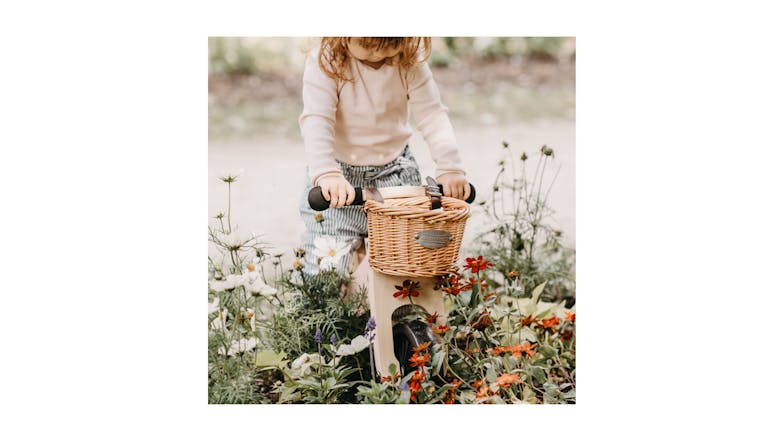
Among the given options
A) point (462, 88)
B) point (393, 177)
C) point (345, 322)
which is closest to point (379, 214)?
point (393, 177)

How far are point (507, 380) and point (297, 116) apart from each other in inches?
45.0

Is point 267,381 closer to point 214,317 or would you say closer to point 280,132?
point 214,317

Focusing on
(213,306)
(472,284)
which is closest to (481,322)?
(472,284)

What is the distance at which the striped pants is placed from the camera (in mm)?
2549

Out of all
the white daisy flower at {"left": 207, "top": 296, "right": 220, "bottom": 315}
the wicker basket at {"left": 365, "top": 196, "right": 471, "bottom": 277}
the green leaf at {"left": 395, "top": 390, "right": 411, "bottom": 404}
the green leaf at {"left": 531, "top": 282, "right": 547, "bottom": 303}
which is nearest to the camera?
the wicker basket at {"left": 365, "top": 196, "right": 471, "bottom": 277}

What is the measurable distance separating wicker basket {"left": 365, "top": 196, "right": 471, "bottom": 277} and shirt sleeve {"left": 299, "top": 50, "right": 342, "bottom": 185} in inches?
9.4

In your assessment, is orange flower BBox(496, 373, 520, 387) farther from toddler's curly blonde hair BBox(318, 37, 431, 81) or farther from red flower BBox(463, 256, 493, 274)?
toddler's curly blonde hair BBox(318, 37, 431, 81)

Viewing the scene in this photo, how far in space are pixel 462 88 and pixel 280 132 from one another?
656mm

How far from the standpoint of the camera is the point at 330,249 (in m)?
2.56

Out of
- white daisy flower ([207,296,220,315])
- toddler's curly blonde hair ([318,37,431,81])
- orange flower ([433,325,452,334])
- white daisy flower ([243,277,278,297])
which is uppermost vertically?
toddler's curly blonde hair ([318,37,431,81])

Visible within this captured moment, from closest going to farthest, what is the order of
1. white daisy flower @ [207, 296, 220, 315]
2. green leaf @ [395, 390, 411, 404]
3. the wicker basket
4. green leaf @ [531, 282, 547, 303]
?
the wicker basket < green leaf @ [395, 390, 411, 404] < white daisy flower @ [207, 296, 220, 315] < green leaf @ [531, 282, 547, 303]

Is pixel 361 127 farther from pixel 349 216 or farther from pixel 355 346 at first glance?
pixel 355 346

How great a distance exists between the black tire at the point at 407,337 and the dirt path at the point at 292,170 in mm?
343

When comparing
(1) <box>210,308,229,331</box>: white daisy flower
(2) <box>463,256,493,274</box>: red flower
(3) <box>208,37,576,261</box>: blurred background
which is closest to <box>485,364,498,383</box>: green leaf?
(2) <box>463,256,493,274</box>: red flower
